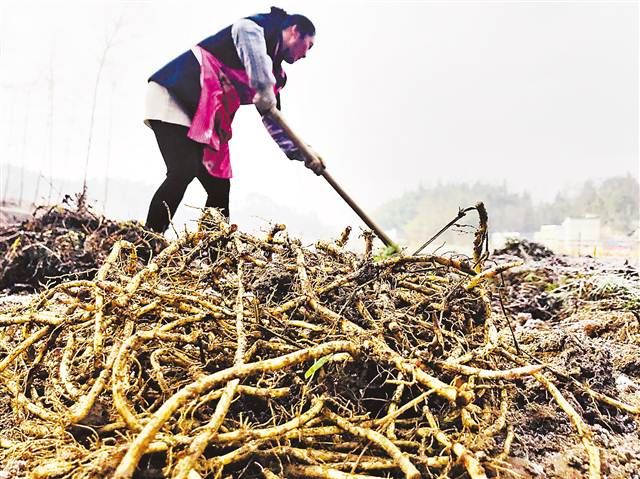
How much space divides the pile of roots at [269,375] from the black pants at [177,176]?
6.02ft

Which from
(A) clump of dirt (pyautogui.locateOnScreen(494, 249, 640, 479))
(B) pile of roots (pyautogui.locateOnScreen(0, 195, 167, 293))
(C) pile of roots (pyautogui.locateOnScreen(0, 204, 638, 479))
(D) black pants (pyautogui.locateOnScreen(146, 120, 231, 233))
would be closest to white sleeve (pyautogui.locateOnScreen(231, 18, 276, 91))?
(D) black pants (pyautogui.locateOnScreen(146, 120, 231, 233))

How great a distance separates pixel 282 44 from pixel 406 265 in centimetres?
327

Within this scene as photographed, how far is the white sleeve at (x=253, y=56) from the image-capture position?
3.65 metres

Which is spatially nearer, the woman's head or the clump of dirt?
the clump of dirt

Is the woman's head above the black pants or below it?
above

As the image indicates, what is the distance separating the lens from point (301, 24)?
4.13 meters

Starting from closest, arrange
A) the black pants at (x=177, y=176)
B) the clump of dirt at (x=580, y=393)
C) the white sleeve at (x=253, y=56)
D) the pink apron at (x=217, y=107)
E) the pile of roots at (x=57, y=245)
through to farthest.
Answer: the clump of dirt at (x=580, y=393) → the pile of roots at (x=57, y=245) → the black pants at (x=177, y=176) → the pink apron at (x=217, y=107) → the white sleeve at (x=253, y=56)

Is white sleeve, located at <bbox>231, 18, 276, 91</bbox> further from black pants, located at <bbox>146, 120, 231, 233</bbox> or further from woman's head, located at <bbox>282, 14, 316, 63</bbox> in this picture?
black pants, located at <bbox>146, 120, 231, 233</bbox>

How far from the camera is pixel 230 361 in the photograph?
1028 mm

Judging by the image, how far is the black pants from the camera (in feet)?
10.2

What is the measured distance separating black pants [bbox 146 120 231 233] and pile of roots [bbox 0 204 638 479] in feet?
6.02

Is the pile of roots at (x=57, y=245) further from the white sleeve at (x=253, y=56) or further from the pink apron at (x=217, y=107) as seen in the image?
the white sleeve at (x=253, y=56)

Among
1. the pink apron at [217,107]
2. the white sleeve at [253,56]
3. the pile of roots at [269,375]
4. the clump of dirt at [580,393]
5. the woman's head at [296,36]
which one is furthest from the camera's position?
the woman's head at [296,36]

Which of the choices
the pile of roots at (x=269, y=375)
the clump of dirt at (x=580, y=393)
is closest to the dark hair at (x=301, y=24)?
the clump of dirt at (x=580, y=393)
